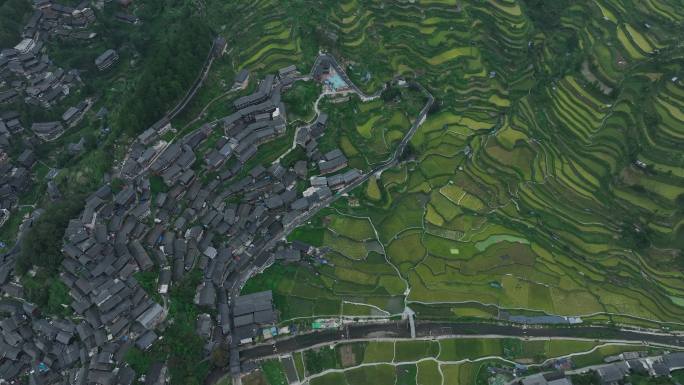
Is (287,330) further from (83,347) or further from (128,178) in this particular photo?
(128,178)

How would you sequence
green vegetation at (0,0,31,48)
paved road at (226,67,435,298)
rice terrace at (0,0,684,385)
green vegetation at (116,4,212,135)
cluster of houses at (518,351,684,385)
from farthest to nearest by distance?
green vegetation at (0,0,31,48)
green vegetation at (116,4,212,135)
paved road at (226,67,435,298)
rice terrace at (0,0,684,385)
cluster of houses at (518,351,684,385)

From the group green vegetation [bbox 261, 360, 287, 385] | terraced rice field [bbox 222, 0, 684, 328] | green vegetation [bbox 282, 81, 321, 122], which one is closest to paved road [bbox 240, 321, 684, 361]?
green vegetation [bbox 261, 360, 287, 385]

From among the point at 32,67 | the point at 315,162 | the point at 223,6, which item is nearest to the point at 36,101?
the point at 32,67

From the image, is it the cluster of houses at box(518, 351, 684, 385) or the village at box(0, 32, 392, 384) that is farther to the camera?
the village at box(0, 32, 392, 384)

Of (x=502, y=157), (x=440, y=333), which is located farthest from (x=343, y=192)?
(x=502, y=157)

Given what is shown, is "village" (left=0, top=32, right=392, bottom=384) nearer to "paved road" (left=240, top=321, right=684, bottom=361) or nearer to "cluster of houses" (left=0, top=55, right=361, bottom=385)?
"cluster of houses" (left=0, top=55, right=361, bottom=385)

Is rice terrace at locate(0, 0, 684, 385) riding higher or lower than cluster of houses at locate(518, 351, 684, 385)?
higher
